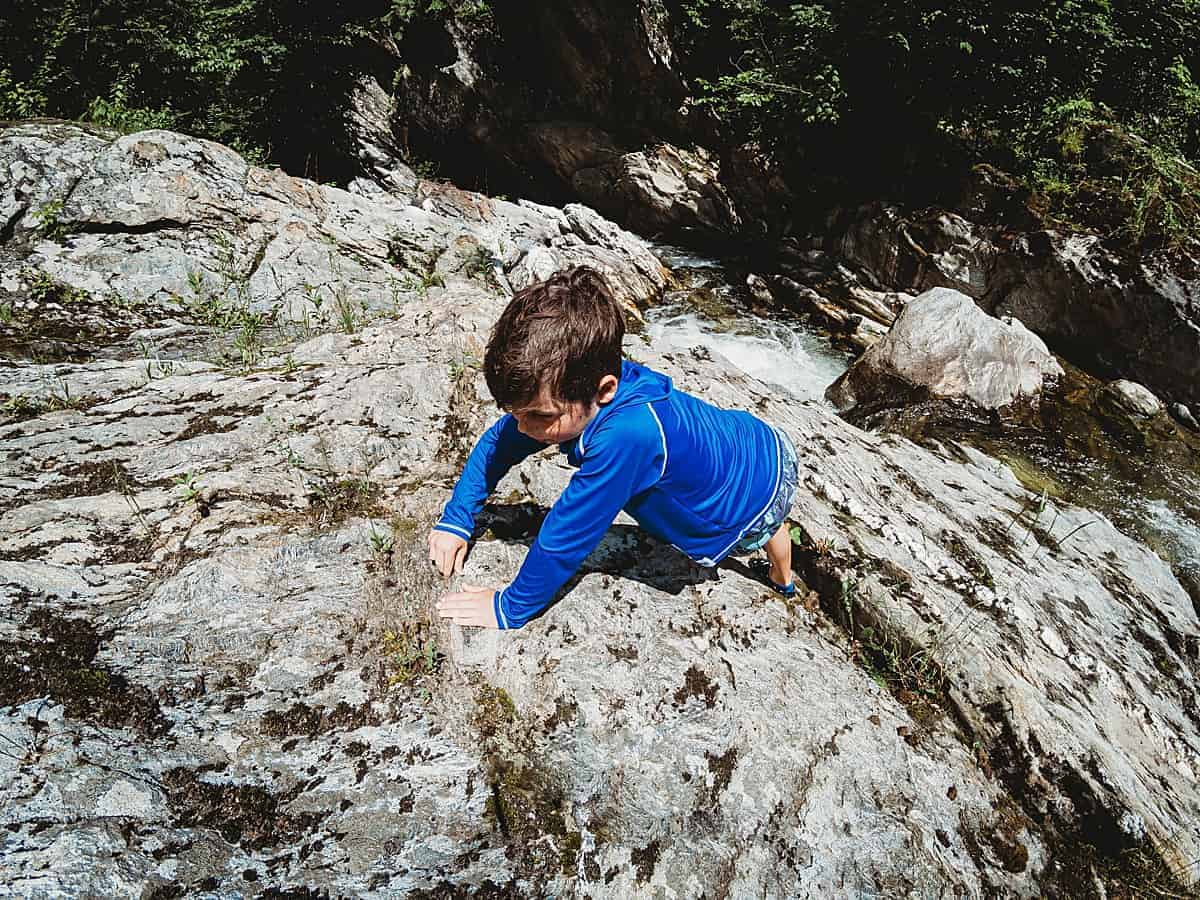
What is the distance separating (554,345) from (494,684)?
1200 mm

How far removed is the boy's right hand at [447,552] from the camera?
2711mm

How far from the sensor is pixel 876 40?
1204cm

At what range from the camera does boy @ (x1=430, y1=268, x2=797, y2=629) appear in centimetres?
228

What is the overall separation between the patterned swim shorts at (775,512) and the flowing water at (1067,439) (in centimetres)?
309

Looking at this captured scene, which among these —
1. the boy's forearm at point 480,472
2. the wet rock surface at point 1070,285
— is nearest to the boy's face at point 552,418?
the boy's forearm at point 480,472

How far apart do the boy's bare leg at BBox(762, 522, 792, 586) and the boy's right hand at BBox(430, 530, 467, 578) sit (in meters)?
1.28

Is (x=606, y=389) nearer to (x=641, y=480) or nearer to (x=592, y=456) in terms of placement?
(x=592, y=456)

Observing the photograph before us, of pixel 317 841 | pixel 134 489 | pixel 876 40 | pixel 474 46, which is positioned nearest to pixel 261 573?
pixel 134 489

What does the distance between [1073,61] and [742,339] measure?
7128 mm

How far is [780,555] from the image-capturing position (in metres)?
2.92

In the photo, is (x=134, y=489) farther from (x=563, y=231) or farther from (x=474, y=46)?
(x=474, y=46)

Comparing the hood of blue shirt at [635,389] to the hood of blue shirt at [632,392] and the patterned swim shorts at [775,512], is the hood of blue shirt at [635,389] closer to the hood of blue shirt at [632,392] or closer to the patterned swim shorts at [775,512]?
the hood of blue shirt at [632,392]

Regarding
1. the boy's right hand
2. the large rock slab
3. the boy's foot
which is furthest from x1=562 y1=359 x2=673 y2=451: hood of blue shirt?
the large rock slab

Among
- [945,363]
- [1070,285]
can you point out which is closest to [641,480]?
[945,363]
